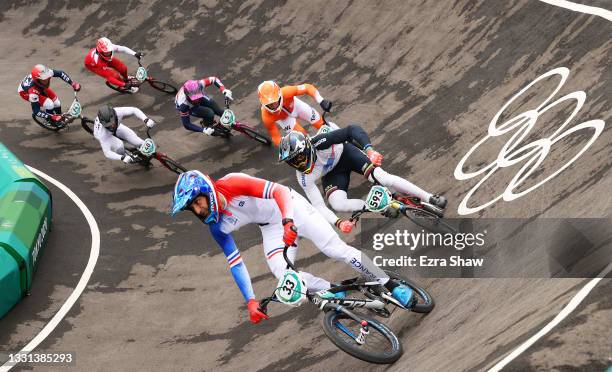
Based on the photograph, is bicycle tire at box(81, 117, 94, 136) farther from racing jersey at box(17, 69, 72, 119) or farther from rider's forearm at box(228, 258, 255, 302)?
rider's forearm at box(228, 258, 255, 302)

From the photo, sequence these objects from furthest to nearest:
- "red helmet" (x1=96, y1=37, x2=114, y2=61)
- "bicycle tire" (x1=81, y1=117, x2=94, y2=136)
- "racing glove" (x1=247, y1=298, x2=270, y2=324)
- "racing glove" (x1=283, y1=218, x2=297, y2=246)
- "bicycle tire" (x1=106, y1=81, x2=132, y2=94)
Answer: "bicycle tire" (x1=106, y1=81, x2=132, y2=94), "red helmet" (x1=96, y1=37, x2=114, y2=61), "bicycle tire" (x1=81, y1=117, x2=94, y2=136), "racing glove" (x1=247, y1=298, x2=270, y2=324), "racing glove" (x1=283, y1=218, x2=297, y2=246)

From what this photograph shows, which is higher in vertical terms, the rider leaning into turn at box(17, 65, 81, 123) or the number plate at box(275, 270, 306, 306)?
the number plate at box(275, 270, 306, 306)

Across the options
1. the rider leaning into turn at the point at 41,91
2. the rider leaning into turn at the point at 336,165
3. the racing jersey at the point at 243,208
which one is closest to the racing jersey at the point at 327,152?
the rider leaning into turn at the point at 336,165

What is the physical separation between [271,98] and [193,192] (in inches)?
181

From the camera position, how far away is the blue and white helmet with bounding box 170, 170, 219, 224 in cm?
702

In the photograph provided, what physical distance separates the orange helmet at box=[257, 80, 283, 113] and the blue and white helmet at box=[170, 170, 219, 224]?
4.18 metres

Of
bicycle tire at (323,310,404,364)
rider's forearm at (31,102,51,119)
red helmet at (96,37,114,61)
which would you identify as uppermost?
bicycle tire at (323,310,404,364)

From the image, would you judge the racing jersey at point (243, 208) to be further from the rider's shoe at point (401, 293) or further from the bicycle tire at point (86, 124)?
the bicycle tire at point (86, 124)

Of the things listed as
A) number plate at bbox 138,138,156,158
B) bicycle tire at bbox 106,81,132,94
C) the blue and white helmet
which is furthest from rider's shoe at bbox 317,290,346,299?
bicycle tire at bbox 106,81,132,94

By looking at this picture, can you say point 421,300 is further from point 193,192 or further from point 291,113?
point 291,113

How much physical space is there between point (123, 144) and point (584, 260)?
10.8 m

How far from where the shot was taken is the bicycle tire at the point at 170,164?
14414 millimetres

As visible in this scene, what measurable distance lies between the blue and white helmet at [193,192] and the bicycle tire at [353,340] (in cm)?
182

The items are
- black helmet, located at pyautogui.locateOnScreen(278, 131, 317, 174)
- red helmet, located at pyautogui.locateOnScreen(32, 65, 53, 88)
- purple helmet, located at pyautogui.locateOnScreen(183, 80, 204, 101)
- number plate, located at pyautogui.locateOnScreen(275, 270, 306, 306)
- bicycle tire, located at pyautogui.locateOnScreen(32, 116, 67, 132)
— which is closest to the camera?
number plate, located at pyautogui.locateOnScreen(275, 270, 306, 306)
